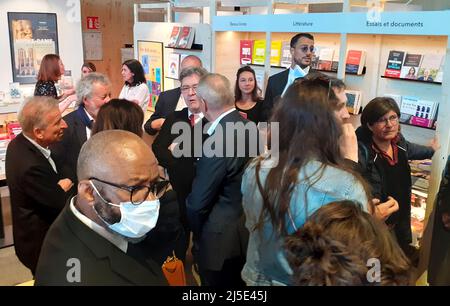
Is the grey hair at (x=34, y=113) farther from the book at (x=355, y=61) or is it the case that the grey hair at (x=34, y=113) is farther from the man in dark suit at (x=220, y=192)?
the book at (x=355, y=61)

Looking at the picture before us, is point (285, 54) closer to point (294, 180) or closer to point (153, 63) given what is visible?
point (153, 63)

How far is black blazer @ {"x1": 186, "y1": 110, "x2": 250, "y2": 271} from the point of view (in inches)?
91.0

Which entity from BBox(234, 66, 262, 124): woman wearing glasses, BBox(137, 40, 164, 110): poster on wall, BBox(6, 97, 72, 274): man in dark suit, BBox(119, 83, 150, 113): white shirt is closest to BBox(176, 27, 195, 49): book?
BBox(137, 40, 164, 110): poster on wall

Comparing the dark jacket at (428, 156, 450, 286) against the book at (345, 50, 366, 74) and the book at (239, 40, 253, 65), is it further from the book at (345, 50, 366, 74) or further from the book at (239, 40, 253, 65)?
the book at (239, 40, 253, 65)

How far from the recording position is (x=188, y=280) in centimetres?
340

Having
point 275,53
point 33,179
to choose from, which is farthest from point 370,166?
point 275,53

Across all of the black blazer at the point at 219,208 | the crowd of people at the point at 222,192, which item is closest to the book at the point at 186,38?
the crowd of people at the point at 222,192

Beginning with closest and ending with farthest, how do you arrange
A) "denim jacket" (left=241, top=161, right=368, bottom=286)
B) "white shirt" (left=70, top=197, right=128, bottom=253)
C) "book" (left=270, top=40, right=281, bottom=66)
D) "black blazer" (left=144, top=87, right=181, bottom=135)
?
"white shirt" (left=70, top=197, right=128, bottom=253) < "denim jacket" (left=241, top=161, right=368, bottom=286) < "black blazer" (left=144, top=87, right=181, bottom=135) < "book" (left=270, top=40, right=281, bottom=66)

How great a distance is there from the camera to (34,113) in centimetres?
251

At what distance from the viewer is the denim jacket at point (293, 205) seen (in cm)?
152

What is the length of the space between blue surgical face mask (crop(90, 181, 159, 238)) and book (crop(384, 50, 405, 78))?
303cm

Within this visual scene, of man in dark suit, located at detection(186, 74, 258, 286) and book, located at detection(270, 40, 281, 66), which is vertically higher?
book, located at detection(270, 40, 281, 66)

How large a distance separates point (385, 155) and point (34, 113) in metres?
2.22

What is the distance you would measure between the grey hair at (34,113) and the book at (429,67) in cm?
307
